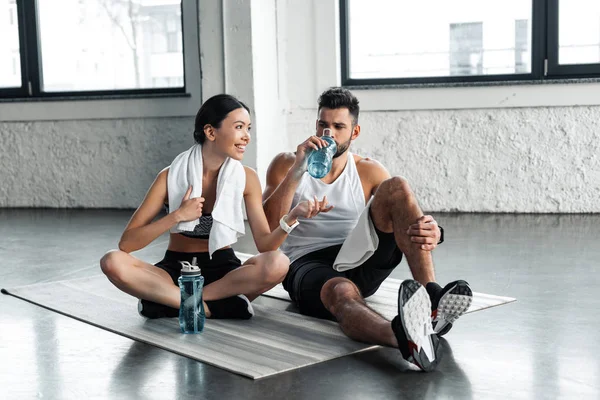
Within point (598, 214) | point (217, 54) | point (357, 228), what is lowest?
point (598, 214)

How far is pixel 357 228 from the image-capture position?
2727 millimetres

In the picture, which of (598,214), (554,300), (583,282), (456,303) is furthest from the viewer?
(598,214)

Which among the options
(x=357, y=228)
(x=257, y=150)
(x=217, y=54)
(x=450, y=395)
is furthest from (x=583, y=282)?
(x=217, y=54)

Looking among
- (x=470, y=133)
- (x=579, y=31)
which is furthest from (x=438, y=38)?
(x=579, y=31)

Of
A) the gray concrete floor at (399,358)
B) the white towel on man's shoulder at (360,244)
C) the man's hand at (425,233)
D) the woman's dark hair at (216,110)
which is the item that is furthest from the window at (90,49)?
the man's hand at (425,233)

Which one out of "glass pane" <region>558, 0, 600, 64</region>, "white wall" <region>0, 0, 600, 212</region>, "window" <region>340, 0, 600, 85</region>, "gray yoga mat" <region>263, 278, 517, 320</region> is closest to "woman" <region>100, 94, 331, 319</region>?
"gray yoga mat" <region>263, 278, 517, 320</region>

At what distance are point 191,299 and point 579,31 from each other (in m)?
3.99

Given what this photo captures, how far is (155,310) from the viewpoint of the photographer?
9.45 feet

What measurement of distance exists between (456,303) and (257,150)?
340 centimetres

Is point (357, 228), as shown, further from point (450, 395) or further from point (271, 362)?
point (450, 395)

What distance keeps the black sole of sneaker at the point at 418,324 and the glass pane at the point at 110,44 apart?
4432 mm

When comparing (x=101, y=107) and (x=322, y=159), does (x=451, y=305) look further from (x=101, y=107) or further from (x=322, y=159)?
(x=101, y=107)

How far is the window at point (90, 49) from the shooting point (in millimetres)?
6328

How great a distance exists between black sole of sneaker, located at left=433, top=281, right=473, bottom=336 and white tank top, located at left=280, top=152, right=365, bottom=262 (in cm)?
66
